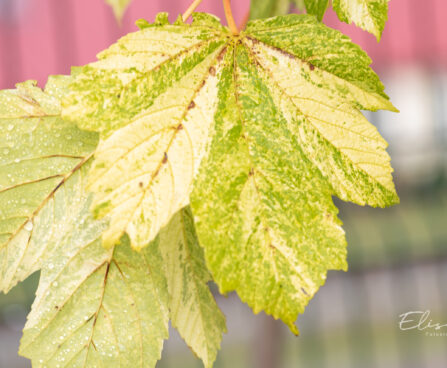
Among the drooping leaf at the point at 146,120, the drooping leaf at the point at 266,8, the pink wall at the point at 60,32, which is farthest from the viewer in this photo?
the pink wall at the point at 60,32

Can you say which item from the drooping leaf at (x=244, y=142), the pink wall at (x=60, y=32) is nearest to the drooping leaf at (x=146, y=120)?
the drooping leaf at (x=244, y=142)

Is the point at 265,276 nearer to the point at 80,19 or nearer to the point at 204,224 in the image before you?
the point at 204,224

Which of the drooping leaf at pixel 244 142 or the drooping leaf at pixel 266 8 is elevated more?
the drooping leaf at pixel 266 8

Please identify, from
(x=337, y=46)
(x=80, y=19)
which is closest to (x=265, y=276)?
(x=337, y=46)

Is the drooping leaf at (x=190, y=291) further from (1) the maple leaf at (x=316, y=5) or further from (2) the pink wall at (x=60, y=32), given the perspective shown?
(2) the pink wall at (x=60, y=32)

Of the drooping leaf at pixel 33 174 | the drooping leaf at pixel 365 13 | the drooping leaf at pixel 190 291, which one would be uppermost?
the drooping leaf at pixel 365 13

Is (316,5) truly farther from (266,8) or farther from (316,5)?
(266,8)
